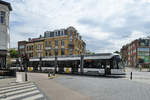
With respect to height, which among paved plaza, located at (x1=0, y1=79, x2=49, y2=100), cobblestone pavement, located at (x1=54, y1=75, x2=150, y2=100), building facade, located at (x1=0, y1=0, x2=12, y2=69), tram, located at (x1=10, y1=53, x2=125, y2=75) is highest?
building facade, located at (x1=0, y1=0, x2=12, y2=69)

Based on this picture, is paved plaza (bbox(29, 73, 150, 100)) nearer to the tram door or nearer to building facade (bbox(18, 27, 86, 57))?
the tram door

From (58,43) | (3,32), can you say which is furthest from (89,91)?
(58,43)

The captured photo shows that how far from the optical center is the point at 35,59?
101 feet

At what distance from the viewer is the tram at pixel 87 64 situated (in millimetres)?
19891

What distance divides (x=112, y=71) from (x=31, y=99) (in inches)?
567

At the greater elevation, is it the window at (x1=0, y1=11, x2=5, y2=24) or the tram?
the window at (x1=0, y1=11, x2=5, y2=24)

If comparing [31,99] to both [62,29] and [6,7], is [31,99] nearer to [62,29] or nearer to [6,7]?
[6,7]

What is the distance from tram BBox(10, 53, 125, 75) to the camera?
A: 1989 cm

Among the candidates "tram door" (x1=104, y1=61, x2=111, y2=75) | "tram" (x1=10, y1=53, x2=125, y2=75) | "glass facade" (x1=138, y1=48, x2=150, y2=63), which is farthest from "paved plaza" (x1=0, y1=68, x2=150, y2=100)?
"glass facade" (x1=138, y1=48, x2=150, y2=63)

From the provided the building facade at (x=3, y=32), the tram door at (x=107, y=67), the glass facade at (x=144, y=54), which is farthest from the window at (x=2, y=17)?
the glass facade at (x=144, y=54)

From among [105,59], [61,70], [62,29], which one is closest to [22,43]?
[62,29]

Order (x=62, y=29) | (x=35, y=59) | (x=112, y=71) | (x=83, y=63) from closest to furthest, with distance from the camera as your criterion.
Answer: (x=112, y=71) < (x=83, y=63) < (x=35, y=59) < (x=62, y=29)

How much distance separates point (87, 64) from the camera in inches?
880

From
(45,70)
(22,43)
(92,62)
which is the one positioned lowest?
(45,70)
